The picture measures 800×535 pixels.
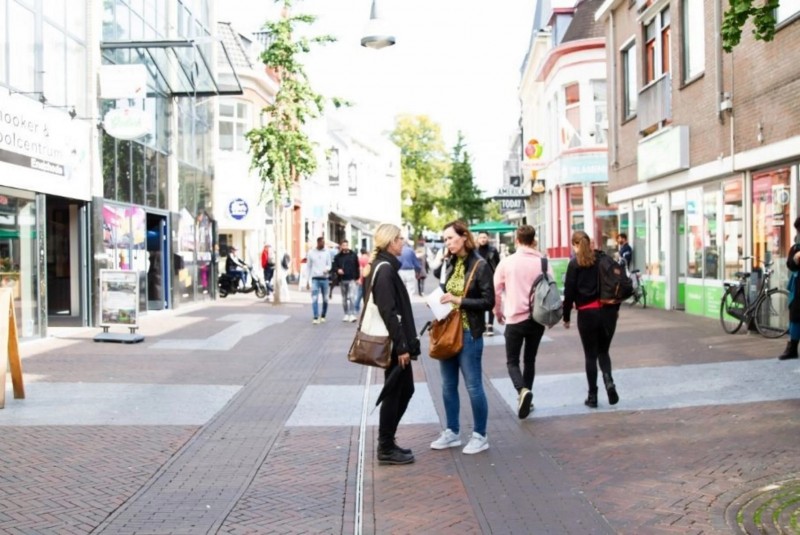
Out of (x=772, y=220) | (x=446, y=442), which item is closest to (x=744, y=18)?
(x=446, y=442)

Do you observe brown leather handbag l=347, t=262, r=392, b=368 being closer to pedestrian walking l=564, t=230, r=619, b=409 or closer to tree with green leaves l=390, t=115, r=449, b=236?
pedestrian walking l=564, t=230, r=619, b=409

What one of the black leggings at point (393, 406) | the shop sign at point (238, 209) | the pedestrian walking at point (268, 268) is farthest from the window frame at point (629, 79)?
the black leggings at point (393, 406)

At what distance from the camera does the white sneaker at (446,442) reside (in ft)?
23.7

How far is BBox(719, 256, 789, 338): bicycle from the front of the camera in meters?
13.2

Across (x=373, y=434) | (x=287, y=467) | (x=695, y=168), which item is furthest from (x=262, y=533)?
(x=695, y=168)

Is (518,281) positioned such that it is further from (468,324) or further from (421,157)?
(421,157)

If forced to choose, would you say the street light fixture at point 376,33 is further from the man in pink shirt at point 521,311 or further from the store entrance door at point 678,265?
the store entrance door at point 678,265

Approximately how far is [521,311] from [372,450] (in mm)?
2036

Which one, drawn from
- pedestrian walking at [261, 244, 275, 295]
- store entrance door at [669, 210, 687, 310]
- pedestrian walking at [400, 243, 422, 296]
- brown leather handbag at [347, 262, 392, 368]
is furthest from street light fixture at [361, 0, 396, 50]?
pedestrian walking at [261, 244, 275, 295]

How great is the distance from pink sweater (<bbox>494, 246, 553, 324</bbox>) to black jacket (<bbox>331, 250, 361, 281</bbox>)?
36.5ft

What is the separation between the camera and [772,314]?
13664mm

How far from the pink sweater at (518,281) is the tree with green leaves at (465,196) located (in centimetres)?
6448

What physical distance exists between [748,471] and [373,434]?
3.13 m

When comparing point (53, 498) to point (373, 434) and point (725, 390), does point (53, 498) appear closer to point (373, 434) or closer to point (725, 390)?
point (373, 434)
